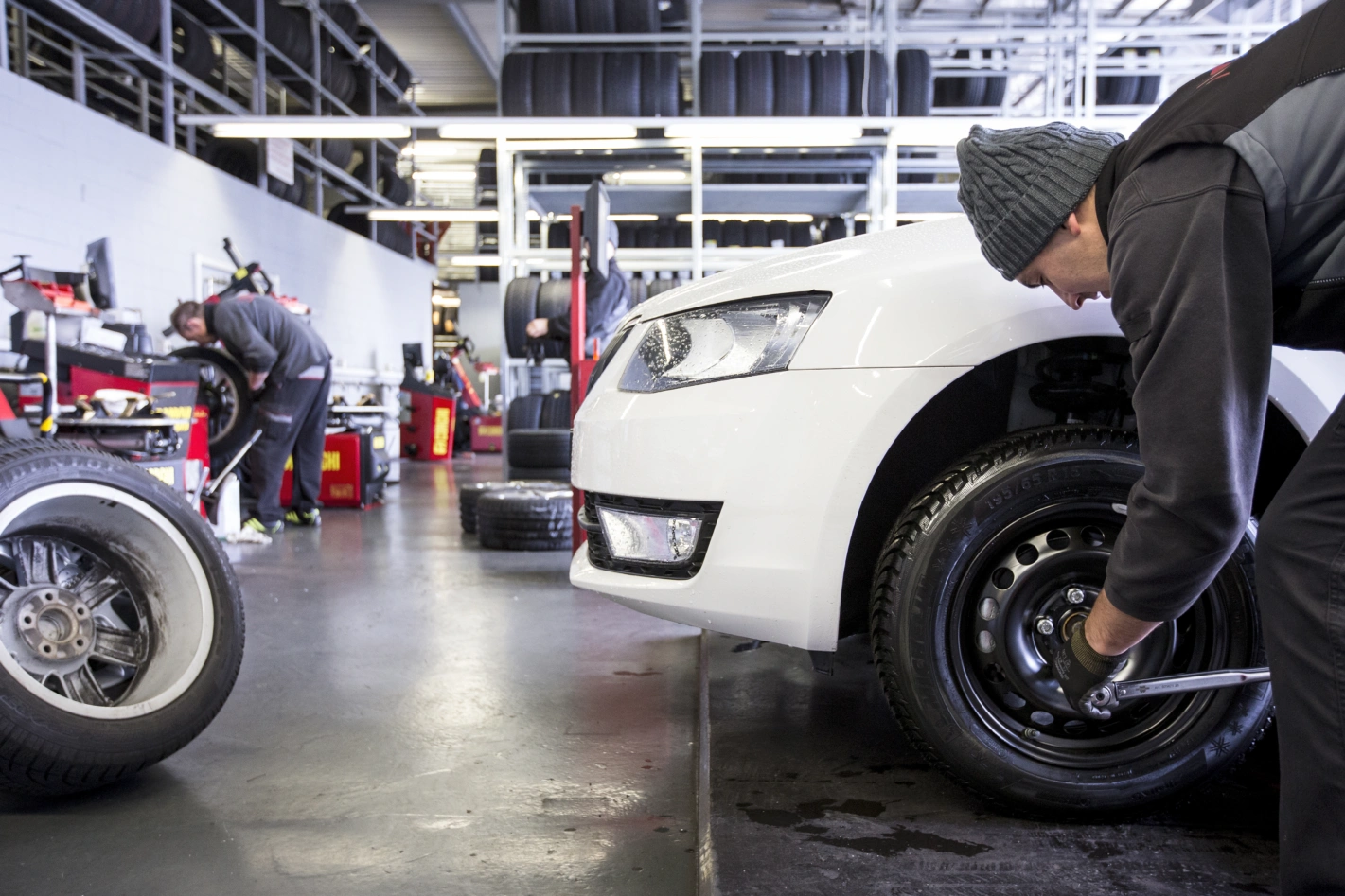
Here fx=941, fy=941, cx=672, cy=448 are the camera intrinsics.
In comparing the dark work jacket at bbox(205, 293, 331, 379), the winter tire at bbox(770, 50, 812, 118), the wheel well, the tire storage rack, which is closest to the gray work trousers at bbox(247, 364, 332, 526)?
the dark work jacket at bbox(205, 293, 331, 379)

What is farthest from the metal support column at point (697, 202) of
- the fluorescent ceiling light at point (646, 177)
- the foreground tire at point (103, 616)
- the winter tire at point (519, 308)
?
the foreground tire at point (103, 616)

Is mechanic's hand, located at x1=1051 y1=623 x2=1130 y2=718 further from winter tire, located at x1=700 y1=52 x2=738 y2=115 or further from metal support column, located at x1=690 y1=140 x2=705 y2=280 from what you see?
winter tire, located at x1=700 y1=52 x2=738 y2=115

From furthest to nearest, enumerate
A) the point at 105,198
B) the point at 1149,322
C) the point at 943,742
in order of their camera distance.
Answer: the point at 105,198
the point at 943,742
the point at 1149,322

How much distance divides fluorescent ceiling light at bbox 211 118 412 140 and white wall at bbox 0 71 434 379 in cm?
103

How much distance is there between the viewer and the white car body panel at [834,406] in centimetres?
145

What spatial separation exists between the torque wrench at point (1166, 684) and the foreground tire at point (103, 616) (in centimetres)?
168

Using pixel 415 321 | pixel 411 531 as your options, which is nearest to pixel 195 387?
pixel 411 531

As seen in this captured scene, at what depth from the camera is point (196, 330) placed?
6051 millimetres

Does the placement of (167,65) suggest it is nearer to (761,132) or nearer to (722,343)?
(761,132)

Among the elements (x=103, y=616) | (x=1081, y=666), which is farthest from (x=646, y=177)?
(x=1081, y=666)

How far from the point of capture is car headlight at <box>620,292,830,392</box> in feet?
4.99

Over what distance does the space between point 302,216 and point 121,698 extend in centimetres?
1225

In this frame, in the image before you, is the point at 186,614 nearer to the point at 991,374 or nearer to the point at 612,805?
the point at 612,805

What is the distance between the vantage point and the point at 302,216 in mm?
12953
